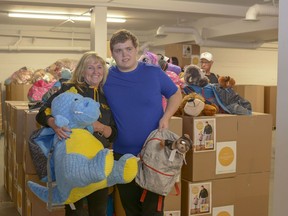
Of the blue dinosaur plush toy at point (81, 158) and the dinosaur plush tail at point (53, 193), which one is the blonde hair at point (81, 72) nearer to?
the blue dinosaur plush toy at point (81, 158)

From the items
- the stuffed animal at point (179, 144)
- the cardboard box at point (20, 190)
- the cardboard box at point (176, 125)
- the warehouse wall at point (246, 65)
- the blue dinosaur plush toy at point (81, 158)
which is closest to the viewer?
the blue dinosaur plush toy at point (81, 158)

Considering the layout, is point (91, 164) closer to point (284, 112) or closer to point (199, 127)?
point (284, 112)

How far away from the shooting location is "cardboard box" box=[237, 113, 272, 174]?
9.87ft

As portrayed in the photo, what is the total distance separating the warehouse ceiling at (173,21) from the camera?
235 inches

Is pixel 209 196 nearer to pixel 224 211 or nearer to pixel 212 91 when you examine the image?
pixel 224 211

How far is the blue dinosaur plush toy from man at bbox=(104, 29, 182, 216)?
19 cm

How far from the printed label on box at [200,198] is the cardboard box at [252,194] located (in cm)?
25

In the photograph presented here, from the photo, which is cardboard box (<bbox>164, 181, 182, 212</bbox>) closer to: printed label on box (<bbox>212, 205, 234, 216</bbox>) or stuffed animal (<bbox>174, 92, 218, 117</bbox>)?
printed label on box (<bbox>212, 205, 234, 216</bbox>)

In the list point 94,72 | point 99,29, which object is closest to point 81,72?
point 94,72

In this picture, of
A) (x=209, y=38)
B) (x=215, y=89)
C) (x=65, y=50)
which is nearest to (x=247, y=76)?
(x=209, y=38)

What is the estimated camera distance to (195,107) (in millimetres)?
2836

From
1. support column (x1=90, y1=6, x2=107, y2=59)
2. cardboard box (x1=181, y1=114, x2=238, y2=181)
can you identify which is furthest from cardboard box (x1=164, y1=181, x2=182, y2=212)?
support column (x1=90, y1=6, x2=107, y2=59)

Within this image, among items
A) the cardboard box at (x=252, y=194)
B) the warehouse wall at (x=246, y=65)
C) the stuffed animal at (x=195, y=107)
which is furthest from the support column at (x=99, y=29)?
the warehouse wall at (x=246, y=65)

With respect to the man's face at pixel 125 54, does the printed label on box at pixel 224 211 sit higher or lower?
lower
